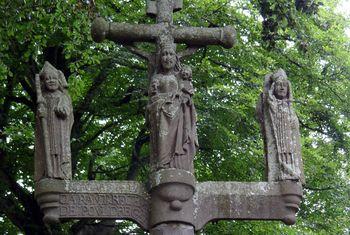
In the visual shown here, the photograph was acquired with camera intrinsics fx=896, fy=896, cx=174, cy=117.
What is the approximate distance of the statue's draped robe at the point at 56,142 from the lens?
8859 millimetres

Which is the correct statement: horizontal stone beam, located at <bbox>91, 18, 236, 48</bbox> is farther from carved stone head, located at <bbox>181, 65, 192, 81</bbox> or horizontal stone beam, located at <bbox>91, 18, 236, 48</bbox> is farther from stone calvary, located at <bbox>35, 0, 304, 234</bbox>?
carved stone head, located at <bbox>181, 65, 192, 81</bbox>

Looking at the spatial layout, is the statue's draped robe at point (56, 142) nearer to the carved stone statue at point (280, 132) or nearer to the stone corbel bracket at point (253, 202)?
the stone corbel bracket at point (253, 202)

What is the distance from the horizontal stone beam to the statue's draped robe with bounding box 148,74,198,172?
606mm

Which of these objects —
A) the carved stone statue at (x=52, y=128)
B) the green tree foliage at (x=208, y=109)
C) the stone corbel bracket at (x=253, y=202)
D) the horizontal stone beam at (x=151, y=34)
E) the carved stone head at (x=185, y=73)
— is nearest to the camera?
the carved stone statue at (x=52, y=128)

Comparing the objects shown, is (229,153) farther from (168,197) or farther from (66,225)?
(168,197)

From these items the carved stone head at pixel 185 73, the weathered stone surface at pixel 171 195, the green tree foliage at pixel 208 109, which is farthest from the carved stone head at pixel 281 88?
the green tree foliage at pixel 208 109

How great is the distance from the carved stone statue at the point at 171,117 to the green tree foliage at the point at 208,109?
470 cm

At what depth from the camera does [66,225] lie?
53.9 feet

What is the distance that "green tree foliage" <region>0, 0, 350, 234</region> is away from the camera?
15.3 m

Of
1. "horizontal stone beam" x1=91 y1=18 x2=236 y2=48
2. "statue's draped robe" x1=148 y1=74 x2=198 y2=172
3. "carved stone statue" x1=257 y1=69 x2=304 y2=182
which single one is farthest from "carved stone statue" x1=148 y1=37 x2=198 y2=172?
"carved stone statue" x1=257 y1=69 x2=304 y2=182

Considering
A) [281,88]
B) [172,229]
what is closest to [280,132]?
[281,88]

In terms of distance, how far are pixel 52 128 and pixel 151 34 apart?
4.78ft

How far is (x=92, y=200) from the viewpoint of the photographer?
8906 millimetres

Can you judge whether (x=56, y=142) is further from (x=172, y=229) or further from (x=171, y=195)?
(x=172, y=229)
